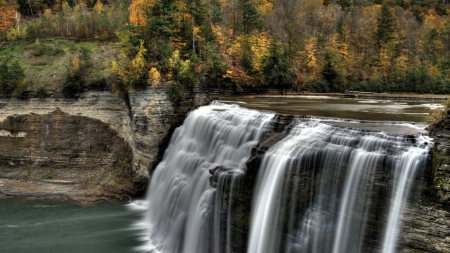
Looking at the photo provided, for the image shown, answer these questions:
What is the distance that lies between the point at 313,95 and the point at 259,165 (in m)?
19.3

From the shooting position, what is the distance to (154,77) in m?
27.3

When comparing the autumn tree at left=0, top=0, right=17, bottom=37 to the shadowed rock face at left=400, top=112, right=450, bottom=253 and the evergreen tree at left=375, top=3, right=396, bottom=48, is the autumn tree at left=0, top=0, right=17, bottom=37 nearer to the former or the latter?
the evergreen tree at left=375, top=3, right=396, bottom=48

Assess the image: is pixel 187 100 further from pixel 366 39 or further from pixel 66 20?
pixel 66 20

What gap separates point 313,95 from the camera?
33.3m

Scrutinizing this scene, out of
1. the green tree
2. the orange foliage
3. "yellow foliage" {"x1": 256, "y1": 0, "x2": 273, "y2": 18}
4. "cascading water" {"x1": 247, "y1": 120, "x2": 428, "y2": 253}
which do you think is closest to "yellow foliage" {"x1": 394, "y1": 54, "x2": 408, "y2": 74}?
"yellow foliage" {"x1": 256, "y1": 0, "x2": 273, "y2": 18}

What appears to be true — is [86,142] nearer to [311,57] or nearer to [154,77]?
[154,77]

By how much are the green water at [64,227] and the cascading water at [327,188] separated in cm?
1051

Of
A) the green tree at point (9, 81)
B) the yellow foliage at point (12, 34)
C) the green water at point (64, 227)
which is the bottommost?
the green water at point (64, 227)

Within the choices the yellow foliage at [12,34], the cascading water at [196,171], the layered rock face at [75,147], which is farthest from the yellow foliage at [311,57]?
the yellow foliage at [12,34]

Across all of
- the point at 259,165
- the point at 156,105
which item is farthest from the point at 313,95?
the point at 259,165

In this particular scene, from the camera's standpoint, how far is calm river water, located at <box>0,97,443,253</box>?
69.1 ft

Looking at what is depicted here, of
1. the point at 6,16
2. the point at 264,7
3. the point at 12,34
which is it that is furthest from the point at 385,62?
the point at 6,16

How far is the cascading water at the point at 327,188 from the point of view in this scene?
12.3 meters

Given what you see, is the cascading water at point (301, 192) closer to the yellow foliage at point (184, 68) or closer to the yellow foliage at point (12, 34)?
the yellow foliage at point (184, 68)
